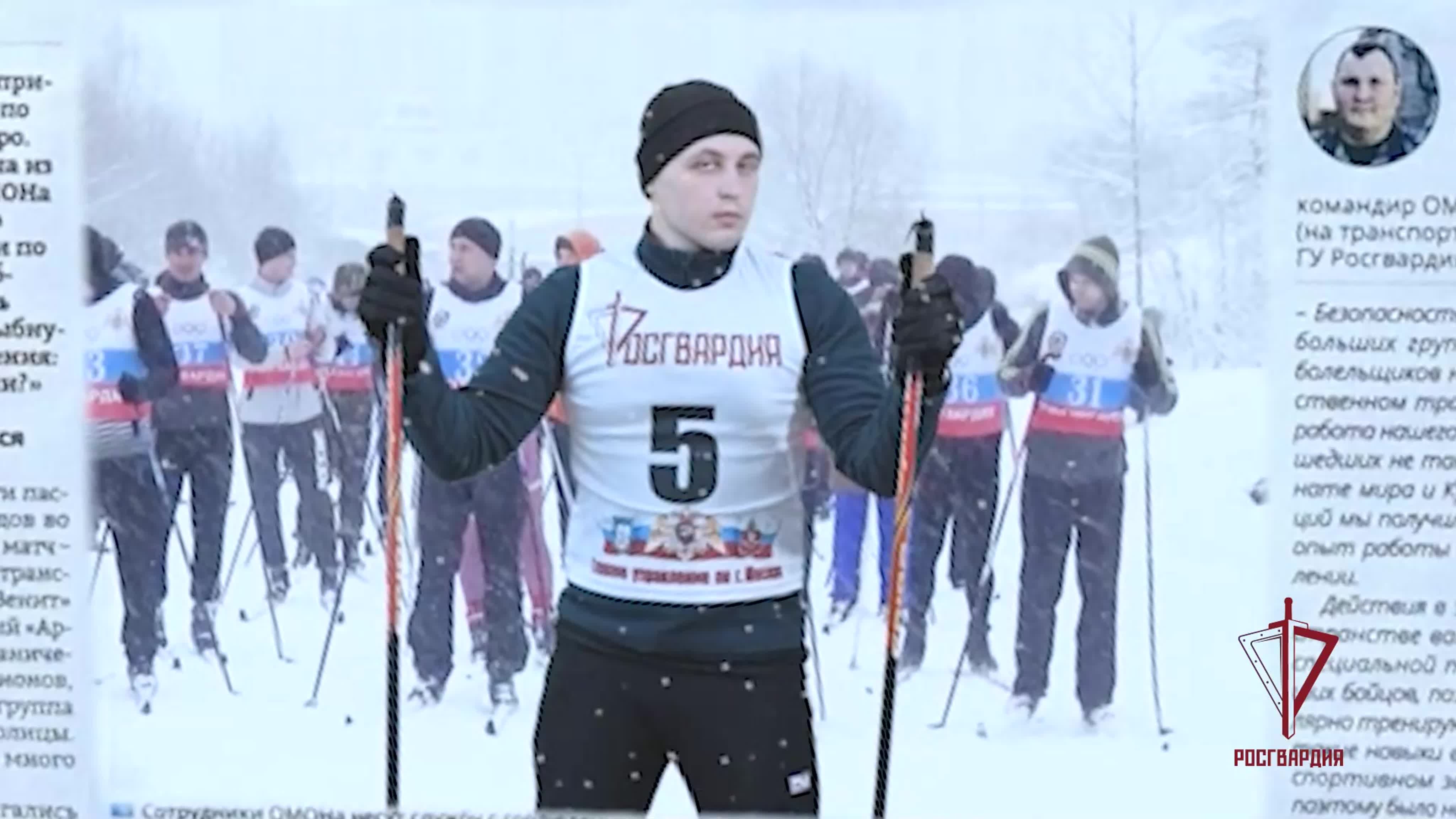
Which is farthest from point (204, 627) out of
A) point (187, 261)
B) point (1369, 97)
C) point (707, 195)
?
point (1369, 97)

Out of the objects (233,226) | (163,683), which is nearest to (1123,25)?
(233,226)

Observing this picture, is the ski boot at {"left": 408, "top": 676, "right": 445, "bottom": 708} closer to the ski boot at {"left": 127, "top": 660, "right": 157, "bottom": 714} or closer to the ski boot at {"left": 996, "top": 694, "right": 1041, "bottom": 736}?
the ski boot at {"left": 127, "top": 660, "right": 157, "bottom": 714}

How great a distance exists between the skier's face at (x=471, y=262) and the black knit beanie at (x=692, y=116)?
1.17 ft

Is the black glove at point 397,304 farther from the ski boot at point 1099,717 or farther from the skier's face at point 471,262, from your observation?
the ski boot at point 1099,717

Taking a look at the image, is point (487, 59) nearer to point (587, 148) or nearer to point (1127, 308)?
point (587, 148)

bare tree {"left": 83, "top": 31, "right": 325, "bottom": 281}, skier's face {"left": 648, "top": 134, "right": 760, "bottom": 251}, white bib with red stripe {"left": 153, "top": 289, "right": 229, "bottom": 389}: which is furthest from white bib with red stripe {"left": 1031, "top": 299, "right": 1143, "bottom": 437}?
white bib with red stripe {"left": 153, "top": 289, "right": 229, "bottom": 389}

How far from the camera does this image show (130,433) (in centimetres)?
299

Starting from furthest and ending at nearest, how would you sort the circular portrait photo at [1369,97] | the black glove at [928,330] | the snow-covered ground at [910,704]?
the snow-covered ground at [910,704]
the circular portrait photo at [1369,97]
the black glove at [928,330]

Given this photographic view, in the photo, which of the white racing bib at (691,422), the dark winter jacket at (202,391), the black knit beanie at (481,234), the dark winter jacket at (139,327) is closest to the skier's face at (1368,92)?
the white racing bib at (691,422)

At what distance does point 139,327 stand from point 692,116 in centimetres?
106

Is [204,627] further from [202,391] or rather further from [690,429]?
[690,429]

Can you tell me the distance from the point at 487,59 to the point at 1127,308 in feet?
3.88

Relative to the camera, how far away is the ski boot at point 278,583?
296cm

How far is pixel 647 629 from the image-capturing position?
2.82m
